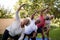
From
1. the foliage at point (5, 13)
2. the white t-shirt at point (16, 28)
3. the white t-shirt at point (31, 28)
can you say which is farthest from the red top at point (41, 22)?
the foliage at point (5, 13)

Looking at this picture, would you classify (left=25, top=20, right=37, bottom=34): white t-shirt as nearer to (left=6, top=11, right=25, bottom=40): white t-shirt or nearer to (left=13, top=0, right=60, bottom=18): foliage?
(left=13, top=0, right=60, bottom=18): foliage

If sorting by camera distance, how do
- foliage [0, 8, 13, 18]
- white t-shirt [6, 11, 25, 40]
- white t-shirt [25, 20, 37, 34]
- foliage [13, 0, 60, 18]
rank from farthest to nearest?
foliage [0, 8, 13, 18]
foliage [13, 0, 60, 18]
white t-shirt [25, 20, 37, 34]
white t-shirt [6, 11, 25, 40]

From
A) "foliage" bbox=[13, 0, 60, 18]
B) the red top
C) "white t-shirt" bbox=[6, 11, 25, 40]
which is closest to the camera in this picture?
"white t-shirt" bbox=[6, 11, 25, 40]

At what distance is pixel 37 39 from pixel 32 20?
405 mm

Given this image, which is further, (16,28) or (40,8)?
(40,8)

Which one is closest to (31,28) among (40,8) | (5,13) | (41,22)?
(41,22)

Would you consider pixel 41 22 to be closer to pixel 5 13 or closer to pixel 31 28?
pixel 31 28

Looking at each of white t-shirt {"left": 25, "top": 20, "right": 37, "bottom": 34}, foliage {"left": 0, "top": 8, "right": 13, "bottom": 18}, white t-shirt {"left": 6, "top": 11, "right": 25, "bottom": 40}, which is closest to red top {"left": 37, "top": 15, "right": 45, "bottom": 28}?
white t-shirt {"left": 25, "top": 20, "right": 37, "bottom": 34}

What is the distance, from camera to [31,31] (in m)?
3.75

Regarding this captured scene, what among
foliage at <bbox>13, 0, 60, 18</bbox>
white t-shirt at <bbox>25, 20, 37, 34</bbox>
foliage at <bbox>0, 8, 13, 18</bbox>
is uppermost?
foliage at <bbox>13, 0, 60, 18</bbox>

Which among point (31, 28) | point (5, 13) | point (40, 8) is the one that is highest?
point (40, 8)

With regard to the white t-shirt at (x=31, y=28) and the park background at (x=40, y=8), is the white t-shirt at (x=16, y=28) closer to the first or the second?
the white t-shirt at (x=31, y=28)

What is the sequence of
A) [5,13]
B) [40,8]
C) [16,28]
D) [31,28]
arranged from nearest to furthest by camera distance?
[16,28]
[31,28]
[40,8]
[5,13]

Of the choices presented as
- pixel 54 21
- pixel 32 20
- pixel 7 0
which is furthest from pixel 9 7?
pixel 54 21
